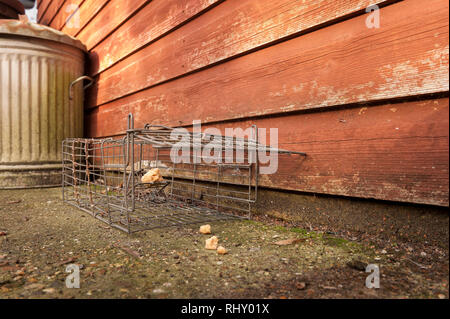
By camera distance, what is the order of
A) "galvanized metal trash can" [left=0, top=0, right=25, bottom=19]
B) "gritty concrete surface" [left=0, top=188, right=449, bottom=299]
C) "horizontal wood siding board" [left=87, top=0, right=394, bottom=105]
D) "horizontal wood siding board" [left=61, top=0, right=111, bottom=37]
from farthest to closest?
"galvanized metal trash can" [left=0, top=0, right=25, bottom=19] < "horizontal wood siding board" [left=61, top=0, right=111, bottom=37] < "horizontal wood siding board" [left=87, top=0, right=394, bottom=105] < "gritty concrete surface" [left=0, top=188, right=449, bottom=299]

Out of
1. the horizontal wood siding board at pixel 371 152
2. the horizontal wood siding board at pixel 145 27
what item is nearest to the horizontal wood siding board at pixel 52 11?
the horizontal wood siding board at pixel 145 27

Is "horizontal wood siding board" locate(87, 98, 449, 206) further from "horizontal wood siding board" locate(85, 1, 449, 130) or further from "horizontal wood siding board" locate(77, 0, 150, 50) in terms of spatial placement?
"horizontal wood siding board" locate(77, 0, 150, 50)

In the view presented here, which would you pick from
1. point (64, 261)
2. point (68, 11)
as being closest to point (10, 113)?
point (68, 11)

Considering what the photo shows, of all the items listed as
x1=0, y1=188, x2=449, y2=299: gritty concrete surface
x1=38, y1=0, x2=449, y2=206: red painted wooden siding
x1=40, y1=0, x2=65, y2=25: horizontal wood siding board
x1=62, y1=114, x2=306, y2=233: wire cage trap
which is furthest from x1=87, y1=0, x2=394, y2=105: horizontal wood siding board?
x1=40, y1=0, x2=65, y2=25: horizontal wood siding board

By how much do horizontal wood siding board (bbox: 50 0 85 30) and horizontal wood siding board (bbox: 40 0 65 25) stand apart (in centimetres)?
7

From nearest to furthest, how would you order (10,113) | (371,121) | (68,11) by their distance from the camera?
(371,121) → (10,113) → (68,11)

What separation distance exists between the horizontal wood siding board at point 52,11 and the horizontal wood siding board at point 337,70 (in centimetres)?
380

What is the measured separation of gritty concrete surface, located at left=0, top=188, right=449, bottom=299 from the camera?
82cm

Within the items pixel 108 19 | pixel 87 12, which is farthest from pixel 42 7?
pixel 108 19

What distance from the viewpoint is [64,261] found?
3.50 ft

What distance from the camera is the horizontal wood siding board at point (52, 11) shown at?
14.8 feet

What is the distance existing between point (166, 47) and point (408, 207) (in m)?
1.95

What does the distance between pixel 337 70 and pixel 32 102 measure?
2.83 meters
